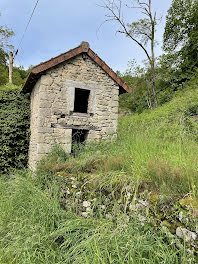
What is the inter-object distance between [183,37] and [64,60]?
53.0 feet

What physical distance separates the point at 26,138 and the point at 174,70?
15.7 meters

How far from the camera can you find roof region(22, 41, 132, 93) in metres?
6.16

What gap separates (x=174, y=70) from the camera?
17.6 metres

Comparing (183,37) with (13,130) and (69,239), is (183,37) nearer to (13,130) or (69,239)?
(13,130)

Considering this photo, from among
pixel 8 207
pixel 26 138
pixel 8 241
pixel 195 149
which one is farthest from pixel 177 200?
pixel 26 138

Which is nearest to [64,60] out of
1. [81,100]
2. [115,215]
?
[81,100]

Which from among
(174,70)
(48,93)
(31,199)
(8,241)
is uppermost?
(174,70)

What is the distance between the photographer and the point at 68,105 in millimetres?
6723

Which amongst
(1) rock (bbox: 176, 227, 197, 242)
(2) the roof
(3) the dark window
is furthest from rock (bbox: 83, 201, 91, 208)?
(3) the dark window

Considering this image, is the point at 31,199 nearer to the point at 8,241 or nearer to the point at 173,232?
the point at 8,241

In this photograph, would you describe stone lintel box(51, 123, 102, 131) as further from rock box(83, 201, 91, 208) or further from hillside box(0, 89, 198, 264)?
rock box(83, 201, 91, 208)

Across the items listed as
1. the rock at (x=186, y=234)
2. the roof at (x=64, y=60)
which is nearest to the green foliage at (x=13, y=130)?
the roof at (x=64, y=60)

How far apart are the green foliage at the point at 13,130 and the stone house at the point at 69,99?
62 centimetres

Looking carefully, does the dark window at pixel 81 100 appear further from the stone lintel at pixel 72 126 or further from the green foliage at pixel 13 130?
the stone lintel at pixel 72 126
